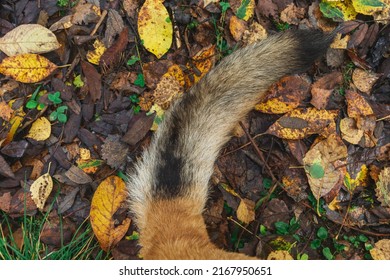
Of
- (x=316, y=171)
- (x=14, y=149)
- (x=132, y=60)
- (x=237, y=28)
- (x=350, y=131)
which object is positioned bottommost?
(x=316, y=171)

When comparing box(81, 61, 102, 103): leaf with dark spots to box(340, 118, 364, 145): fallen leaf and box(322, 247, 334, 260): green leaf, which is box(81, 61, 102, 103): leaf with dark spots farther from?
box(322, 247, 334, 260): green leaf

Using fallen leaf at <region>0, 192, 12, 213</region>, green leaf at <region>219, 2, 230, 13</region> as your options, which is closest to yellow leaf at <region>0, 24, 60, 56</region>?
fallen leaf at <region>0, 192, 12, 213</region>

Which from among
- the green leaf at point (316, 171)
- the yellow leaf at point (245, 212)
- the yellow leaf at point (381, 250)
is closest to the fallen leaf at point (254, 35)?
the green leaf at point (316, 171)

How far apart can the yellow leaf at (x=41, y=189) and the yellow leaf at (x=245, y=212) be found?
1241 millimetres

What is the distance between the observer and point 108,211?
2705mm

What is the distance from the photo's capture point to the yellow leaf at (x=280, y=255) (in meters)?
2.63

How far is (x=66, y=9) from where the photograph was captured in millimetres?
2822

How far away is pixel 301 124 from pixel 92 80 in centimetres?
137

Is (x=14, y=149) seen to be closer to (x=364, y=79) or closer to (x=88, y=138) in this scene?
(x=88, y=138)

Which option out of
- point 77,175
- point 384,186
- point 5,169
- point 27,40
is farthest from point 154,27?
point 384,186

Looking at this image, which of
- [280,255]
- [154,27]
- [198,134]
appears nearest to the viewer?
[198,134]

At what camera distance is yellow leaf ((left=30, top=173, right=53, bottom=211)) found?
2730mm

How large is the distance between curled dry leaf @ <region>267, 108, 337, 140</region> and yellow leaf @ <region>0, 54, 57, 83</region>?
1490 mm
